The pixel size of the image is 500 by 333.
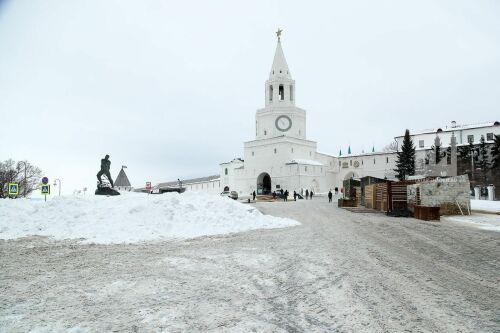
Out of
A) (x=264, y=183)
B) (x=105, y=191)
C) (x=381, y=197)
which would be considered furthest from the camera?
(x=264, y=183)

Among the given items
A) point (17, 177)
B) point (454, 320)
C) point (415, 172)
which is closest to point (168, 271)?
point (454, 320)

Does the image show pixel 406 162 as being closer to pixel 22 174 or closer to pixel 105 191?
pixel 105 191

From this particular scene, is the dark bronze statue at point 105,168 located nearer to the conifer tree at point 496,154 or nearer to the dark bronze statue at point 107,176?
the dark bronze statue at point 107,176

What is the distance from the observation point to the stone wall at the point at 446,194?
19.0 metres

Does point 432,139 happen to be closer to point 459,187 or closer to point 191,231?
point 459,187

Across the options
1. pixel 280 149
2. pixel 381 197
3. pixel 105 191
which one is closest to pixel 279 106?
pixel 280 149

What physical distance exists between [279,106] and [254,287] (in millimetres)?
56476

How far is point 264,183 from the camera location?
61.7m

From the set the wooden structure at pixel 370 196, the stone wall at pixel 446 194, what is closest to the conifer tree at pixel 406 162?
the wooden structure at pixel 370 196

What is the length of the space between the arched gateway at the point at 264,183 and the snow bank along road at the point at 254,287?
1951 inches

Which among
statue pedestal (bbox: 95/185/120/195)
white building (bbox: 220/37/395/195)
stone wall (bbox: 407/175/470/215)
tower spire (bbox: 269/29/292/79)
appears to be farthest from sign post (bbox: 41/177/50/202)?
tower spire (bbox: 269/29/292/79)

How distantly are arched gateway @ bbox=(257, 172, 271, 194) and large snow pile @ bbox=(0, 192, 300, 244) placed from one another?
42.9 metres

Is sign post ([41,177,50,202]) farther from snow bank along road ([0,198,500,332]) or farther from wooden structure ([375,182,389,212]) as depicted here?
wooden structure ([375,182,389,212])

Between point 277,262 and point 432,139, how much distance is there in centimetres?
7342
